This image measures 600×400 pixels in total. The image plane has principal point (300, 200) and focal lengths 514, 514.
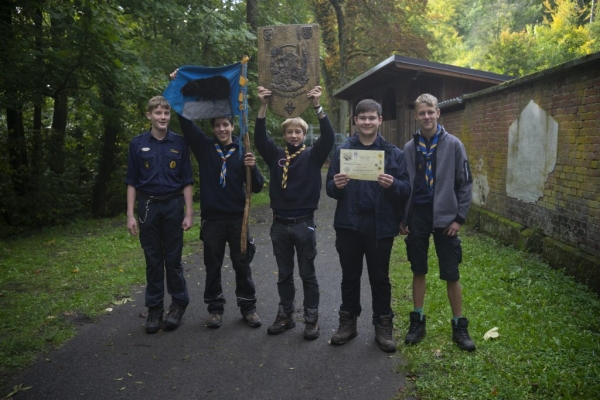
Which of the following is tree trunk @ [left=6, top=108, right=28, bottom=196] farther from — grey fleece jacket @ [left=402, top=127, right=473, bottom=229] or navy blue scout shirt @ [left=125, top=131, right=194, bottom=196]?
grey fleece jacket @ [left=402, top=127, right=473, bottom=229]

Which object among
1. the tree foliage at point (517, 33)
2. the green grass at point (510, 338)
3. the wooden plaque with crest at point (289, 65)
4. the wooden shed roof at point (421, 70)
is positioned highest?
the tree foliage at point (517, 33)

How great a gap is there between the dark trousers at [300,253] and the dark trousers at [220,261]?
41 centimetres

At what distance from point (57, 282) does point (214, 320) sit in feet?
9.64

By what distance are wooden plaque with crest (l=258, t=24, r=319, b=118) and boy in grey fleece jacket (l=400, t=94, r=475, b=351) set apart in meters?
1.02

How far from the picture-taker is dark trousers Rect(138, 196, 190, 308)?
188 inches

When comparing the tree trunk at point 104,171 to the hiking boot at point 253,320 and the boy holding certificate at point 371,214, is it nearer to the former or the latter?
the hiking boot at point 253,320

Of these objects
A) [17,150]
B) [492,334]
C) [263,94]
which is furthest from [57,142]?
[492,334]

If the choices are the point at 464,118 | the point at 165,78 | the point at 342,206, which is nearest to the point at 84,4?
the point at 165,78

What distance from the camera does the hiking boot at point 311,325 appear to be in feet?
15.0

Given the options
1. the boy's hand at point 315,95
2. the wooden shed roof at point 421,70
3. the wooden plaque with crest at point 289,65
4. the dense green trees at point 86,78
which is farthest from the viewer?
the wooden shed roof at point 421,70

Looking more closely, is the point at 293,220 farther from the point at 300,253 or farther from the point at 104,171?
the point at 104,171

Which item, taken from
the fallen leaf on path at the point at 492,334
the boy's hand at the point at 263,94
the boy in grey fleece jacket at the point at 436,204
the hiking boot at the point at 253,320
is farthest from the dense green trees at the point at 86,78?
the fallen leaf on path at the point at 492,334

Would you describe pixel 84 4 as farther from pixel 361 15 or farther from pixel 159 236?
pixel 361 15

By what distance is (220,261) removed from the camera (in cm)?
498
